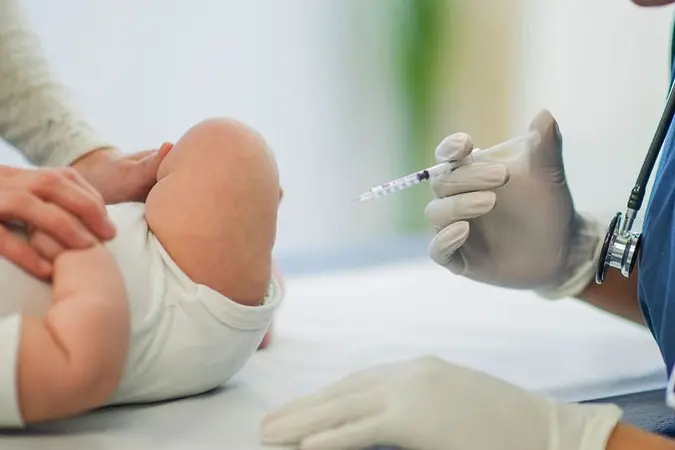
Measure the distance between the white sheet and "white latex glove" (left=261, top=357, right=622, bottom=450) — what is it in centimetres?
6

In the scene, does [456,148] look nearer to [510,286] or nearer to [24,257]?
[510,286]

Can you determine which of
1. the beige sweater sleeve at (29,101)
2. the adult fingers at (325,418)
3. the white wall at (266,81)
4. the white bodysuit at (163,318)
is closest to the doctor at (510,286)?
the adult fingers at (325,418)

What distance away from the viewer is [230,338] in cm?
75

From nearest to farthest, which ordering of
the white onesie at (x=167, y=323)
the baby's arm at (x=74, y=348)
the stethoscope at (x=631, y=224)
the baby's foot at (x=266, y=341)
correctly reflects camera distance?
the baby's arm at (x=74, y=348) < the white onesie at (x=167, y=323) < the stethoscope at (x=631, y=224) < the baby's foot at (x=266, y=341)

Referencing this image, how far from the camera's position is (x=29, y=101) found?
101 cm

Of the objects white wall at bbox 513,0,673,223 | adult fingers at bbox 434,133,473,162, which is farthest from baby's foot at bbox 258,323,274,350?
white wall at bbox 513,0,673,223

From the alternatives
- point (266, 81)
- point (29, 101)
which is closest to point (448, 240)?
point (29, 101)

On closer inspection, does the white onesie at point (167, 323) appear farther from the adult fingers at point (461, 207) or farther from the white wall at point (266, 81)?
the white wall at point (266, 81)

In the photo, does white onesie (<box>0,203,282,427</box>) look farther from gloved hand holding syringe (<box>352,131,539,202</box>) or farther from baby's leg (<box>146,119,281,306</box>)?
gloved hand holding syringe (<box>352,131,539,202</box>)

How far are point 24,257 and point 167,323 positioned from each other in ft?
0.45

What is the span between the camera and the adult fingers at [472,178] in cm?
89

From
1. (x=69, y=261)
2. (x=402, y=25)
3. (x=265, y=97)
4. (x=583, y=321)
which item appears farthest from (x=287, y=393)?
(x=402, y=25)

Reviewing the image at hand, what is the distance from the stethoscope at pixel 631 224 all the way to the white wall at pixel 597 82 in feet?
3.06

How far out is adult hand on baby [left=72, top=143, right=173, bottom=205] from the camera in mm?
839
